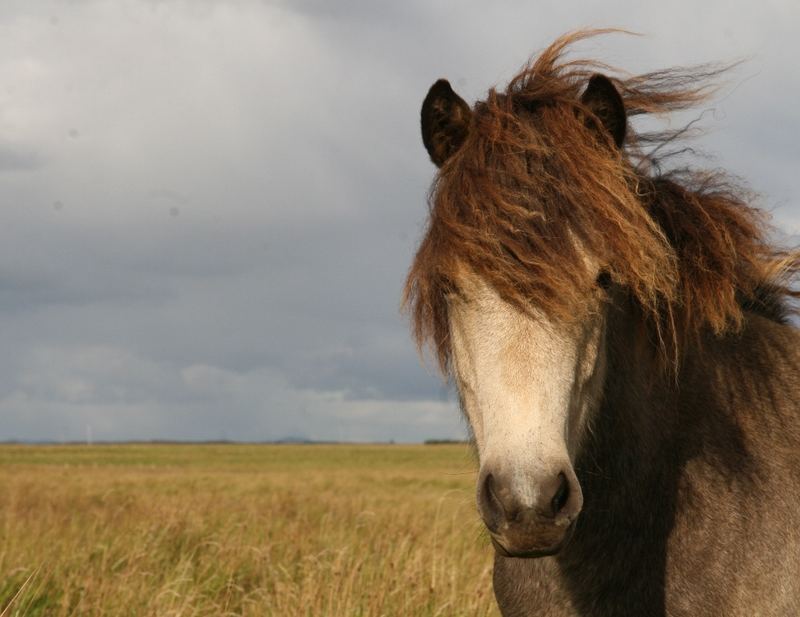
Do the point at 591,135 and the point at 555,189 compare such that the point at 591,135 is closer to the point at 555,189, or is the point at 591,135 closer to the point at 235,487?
the point at 555,189

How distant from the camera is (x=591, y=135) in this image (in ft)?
11.8

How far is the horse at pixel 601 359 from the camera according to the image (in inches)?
122

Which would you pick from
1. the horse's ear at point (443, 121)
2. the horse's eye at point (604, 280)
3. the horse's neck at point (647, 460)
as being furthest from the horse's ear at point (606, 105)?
the horse's neck at point (647, 460)

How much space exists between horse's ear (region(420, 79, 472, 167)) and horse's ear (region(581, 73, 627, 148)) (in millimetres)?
510

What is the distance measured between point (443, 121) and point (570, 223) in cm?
81

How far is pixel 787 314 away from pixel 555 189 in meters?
2.10

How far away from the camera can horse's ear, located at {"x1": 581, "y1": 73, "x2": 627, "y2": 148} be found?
3.59m

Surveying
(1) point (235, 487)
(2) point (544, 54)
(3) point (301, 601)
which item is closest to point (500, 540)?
(2) point (544, 54)

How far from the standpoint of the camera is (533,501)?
2.83m

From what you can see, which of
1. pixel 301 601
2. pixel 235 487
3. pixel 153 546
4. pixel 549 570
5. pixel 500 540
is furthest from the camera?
pixel 235 487

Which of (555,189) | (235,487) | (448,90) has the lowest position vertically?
(235,487)

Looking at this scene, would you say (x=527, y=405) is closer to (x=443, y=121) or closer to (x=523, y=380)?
(x=523, y=380)

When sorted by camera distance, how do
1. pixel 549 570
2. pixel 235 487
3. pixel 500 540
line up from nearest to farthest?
1. pixel 500 540
2. pixel 549 570
3. pixel 235 487

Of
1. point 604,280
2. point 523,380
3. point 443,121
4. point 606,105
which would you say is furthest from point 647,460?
point 443,121
